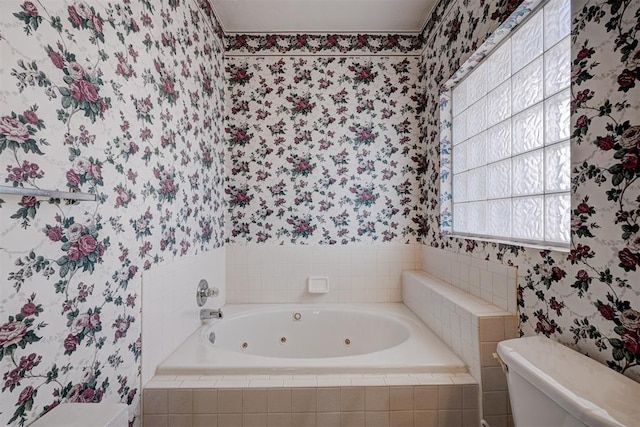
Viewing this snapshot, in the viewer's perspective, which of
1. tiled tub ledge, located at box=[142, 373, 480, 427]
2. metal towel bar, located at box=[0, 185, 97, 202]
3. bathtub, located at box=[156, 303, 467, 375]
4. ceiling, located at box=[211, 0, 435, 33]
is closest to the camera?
metal towel bar, located at box=[0, 185, 97, 202]

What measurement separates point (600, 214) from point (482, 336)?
653 millimetres

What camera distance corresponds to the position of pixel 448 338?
160cm

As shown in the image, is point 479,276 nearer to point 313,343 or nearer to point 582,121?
point 582,121

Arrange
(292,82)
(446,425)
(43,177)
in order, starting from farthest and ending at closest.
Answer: (292,82) → (446,425) → (43,177)

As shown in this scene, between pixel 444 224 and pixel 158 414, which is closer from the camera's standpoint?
pixel 158 414

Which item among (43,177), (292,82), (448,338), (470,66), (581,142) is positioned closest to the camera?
(43,177)

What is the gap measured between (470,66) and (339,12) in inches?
40.0

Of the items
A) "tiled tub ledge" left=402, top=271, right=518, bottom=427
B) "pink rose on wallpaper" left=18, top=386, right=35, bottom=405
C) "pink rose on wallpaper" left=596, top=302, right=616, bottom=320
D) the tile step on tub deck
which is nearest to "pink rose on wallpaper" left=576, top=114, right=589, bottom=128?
"pink rose on wallpaper" left=596, top=302, right=616, bottom=320

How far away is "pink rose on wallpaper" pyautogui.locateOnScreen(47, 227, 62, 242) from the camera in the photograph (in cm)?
83

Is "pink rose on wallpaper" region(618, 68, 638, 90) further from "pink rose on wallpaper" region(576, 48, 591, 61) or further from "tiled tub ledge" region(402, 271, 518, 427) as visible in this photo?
"tiled tub ledge" region(402, 271, 518, 427)

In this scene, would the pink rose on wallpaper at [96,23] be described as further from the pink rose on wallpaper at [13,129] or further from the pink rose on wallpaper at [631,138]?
the pink rose on wallpaper at [631,138]

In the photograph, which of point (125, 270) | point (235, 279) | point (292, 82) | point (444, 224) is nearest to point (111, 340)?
point (125, 270)

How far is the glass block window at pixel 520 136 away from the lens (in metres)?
1.18

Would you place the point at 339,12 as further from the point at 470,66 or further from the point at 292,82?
the point at 470,66
